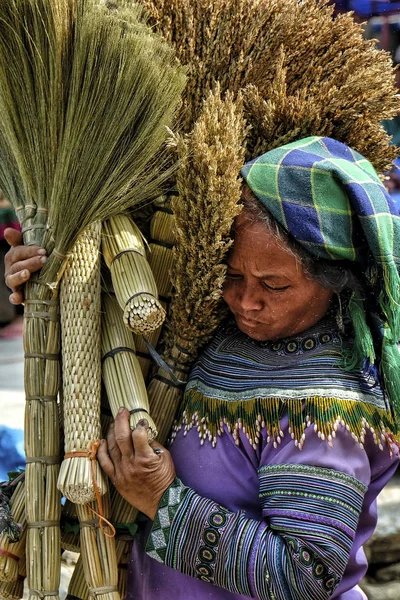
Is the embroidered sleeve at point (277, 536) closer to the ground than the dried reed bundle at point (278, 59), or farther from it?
closer to the ground

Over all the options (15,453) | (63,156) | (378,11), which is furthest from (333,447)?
(378,11)

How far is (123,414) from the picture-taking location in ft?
5.56

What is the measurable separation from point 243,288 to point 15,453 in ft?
4.23

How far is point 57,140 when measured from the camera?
1.72 m

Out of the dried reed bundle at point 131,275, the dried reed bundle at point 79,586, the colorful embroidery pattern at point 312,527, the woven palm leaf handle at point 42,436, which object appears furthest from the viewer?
the dried reed bundle at point 79,586

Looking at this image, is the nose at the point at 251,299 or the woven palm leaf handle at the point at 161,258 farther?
the woven palm leaf handle at the point at 161,258

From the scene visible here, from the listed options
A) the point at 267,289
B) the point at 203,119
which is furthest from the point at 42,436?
the point at 203,119

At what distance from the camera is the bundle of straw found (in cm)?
158

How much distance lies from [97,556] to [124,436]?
0.30 metres

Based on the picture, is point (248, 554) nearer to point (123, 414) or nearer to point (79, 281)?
point (123, 414)

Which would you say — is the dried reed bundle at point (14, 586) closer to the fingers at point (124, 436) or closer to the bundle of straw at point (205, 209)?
the fingers at point (124, 436)

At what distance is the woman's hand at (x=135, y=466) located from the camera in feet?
5.47

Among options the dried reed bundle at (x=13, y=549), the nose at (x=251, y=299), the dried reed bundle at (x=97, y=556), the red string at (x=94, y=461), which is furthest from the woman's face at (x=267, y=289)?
the dried reed bundle at (x=13, y=549)

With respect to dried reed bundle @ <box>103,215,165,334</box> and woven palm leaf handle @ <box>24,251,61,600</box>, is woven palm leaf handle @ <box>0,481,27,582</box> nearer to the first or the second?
woven palm leaf handle @ <box>24,251,61,600</box>
